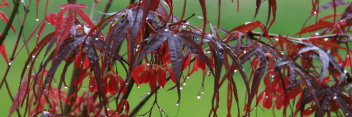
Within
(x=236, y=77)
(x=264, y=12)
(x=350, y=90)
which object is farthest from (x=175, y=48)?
(x=264, y=12)

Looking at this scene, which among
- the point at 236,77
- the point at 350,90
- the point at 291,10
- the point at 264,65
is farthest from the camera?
the point at 291,10

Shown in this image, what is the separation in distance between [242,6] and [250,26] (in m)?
3.22

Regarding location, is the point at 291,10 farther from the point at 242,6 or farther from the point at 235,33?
the point at 235,33

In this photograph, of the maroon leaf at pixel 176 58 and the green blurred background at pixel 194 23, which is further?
the green blurred background at pixel 194 23

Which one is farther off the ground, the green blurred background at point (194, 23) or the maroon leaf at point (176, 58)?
the maroon leaf at point (176, 58)

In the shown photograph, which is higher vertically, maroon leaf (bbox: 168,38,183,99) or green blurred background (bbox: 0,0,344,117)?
maroon leaf (bbox: 168,38,183,99)

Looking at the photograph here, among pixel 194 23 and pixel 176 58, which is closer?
pixel 176 58

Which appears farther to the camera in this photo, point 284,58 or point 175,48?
point 284,58

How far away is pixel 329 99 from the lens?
755 millimetres

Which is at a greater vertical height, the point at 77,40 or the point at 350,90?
the point at 77,40

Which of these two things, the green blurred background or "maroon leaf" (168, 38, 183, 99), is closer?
"maroon leaf" (168, 38, 183, 99)

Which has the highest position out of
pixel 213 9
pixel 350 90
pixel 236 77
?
pixel 350 90

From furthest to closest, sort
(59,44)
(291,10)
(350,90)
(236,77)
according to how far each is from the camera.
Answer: (291,10), (236,77), (350,90), (59,44)

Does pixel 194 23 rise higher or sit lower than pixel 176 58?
lower
